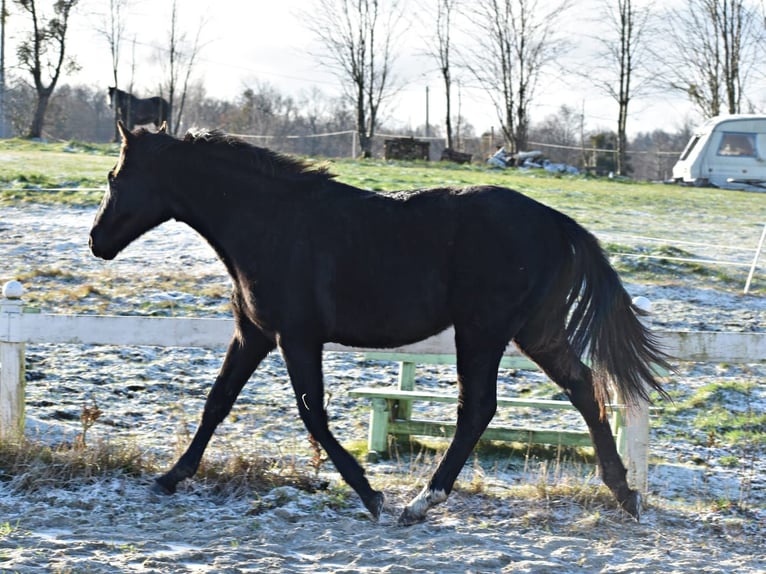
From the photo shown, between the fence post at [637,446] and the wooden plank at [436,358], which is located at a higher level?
the wooden plank at [436,358]

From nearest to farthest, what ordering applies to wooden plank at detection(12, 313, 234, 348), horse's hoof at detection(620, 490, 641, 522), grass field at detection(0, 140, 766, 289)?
horse's hoof at detection(620, 490, 641, 522), wooden plank at detection(12, 313, 234, 348), grass field at detection(0, 140, 766, 289)

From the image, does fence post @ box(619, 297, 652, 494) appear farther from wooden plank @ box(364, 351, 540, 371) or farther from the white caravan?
the white caravan

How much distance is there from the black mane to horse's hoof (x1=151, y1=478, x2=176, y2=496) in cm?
180

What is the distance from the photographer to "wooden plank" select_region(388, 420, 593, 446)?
6465mm

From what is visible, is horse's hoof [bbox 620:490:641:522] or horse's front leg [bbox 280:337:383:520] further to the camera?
horse's hoof [bbox 620:490:641:522]

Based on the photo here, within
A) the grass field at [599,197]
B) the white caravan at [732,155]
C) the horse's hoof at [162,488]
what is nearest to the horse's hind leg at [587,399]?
the horse's hoof at [162,488]

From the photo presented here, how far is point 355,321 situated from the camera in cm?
511

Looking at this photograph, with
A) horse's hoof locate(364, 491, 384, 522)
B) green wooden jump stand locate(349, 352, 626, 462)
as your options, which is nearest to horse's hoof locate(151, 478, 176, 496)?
horse's hoof locate(364, 491, 384, 522)

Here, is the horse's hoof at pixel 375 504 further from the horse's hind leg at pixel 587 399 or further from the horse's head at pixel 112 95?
the horse's head at pixel 112 95

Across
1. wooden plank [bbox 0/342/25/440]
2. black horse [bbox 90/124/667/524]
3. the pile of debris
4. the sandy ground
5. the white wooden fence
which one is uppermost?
the pile of debris

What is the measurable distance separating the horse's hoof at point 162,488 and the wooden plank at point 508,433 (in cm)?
207

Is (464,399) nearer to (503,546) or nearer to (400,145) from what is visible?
(503,546)

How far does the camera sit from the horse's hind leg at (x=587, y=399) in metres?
5.23

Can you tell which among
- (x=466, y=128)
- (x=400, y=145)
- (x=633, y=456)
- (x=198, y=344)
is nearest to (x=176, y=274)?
(x=198, y=344)
